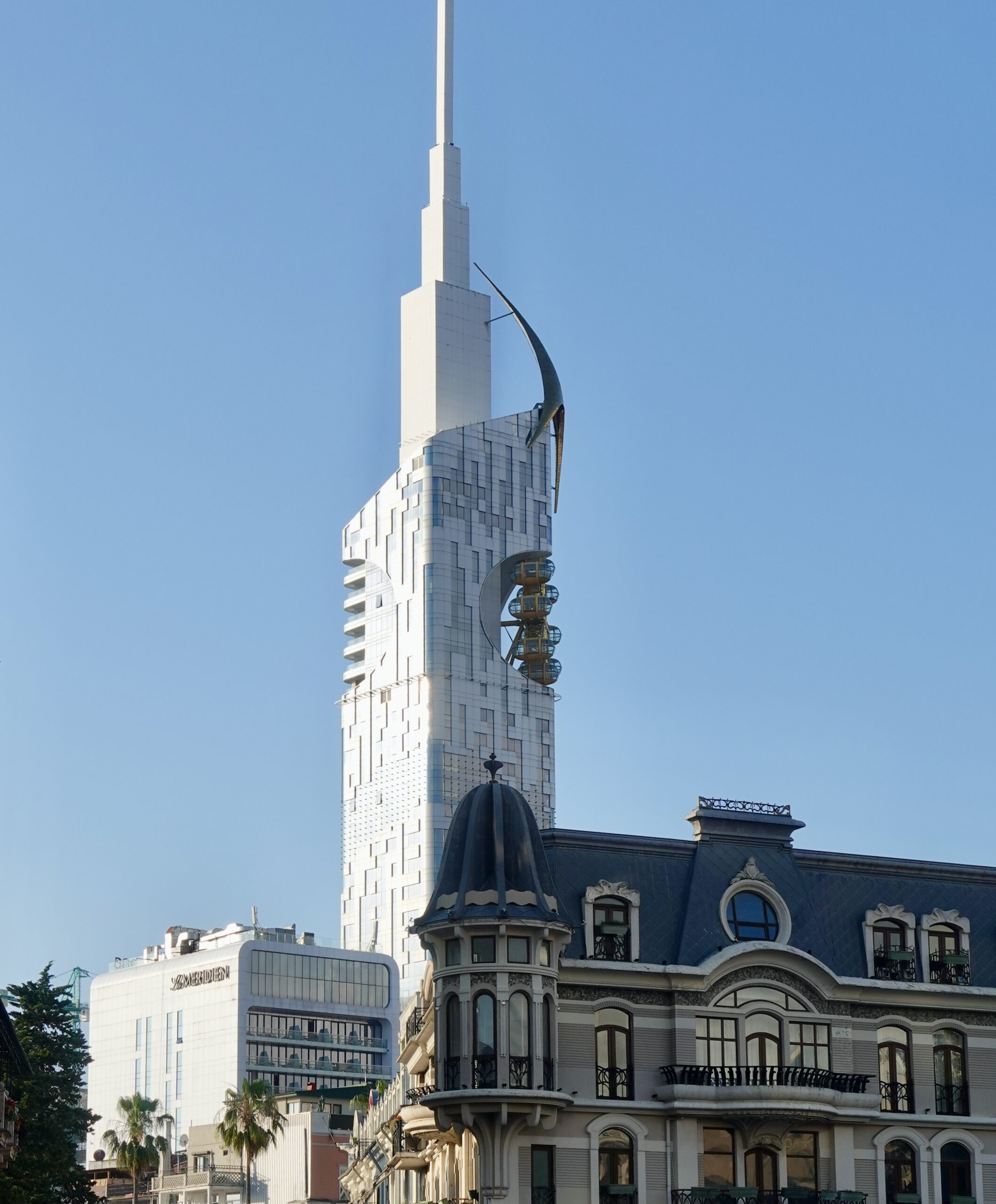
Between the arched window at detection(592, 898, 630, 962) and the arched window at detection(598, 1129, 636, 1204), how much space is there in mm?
5825

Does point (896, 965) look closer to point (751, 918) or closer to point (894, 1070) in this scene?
point (894, 1070)

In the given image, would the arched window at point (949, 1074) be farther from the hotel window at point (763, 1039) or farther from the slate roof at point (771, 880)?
the hotel window at point (763, 1039)

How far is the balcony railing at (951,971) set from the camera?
75.4m

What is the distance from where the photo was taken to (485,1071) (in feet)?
220

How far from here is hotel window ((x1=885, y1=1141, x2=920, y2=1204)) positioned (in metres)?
72.4

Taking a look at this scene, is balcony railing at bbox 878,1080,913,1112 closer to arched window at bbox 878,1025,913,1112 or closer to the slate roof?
arched window at bbox 878,1025,913,1112

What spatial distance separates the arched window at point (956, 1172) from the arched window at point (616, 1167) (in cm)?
1171

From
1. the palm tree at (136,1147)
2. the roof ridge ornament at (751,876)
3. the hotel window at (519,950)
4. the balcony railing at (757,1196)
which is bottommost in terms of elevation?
the balcony railing at (757,1196)

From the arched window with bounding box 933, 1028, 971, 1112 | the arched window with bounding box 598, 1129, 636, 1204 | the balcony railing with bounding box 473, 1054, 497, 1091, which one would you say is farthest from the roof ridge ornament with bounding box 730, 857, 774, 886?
the balcony railing with bounding box 473, 1054, 497, 1091

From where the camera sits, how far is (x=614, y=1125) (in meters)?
69.5

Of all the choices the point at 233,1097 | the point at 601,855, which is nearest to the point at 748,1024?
the point at 601,855

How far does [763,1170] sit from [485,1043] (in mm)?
11229

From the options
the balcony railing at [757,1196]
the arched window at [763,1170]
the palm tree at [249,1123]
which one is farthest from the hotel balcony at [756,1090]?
the palm tree at [249,1123]

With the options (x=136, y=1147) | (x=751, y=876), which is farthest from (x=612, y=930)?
(x=136, y=1147)
